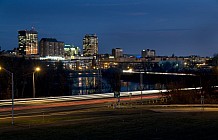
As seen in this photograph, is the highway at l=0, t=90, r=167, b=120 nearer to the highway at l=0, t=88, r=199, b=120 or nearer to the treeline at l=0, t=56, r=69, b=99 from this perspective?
the highway at l=0, t=88, r=199, b=120

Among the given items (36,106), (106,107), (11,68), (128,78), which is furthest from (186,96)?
(128,78)

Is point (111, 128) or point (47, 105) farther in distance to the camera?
point (47, 105)

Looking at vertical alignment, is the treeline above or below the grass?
above

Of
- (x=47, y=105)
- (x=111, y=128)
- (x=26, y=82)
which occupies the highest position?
(x=26, y=82)

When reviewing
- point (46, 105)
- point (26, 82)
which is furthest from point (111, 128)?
point (26, 82)

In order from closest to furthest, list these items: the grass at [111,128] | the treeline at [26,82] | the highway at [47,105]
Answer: the grass at [111,128]
the highway at [47,105]
the treeline at [26,82]

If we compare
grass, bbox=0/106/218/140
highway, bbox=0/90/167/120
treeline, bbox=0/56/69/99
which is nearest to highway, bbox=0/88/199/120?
highway, bbox=0/90/167/120

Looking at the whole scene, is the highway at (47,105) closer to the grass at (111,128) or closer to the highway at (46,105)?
the highway at (46,105)

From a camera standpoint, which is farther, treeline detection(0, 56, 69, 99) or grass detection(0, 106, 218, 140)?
treeline detection(0, 56, 69, 99)

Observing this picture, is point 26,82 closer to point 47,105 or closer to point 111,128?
point 47,105

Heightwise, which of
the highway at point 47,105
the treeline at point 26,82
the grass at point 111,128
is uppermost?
the treeline at point 26,82

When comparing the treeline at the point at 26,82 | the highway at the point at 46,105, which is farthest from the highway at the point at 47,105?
the treeline at the point at 26,82

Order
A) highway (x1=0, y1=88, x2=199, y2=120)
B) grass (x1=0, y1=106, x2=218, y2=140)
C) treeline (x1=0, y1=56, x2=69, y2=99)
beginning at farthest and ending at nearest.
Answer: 1. treeline (x1=0, y1=56, x2=69, y2=99)
2. highway (x1=0, y1=88, x2=199, y2=120)
3. grass (x1=0, y1=106, x2=218, y2=140)

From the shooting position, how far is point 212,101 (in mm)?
53594
